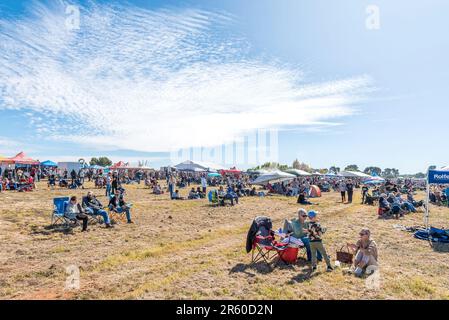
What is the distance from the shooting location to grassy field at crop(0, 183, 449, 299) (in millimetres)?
5598

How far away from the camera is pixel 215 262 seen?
24.4 feet

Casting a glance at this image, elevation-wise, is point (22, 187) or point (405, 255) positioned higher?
Result: point (22, 187)

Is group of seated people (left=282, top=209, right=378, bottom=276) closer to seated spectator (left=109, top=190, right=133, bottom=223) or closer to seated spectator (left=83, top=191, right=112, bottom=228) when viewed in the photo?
seated spectator (left=83, top=191, right=112, bottom=228)

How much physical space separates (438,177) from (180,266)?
11.4 m

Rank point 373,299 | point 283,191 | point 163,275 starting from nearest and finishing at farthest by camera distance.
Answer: point 373,299 < point 163,275 < point 283,191

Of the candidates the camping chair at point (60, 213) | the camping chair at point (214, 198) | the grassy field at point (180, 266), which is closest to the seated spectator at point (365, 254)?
the grassy field at point (180, 266)

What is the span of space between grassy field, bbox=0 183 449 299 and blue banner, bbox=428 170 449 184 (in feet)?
8.59

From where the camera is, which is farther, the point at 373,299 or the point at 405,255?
the point at 405,255

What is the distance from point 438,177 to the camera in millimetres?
11992

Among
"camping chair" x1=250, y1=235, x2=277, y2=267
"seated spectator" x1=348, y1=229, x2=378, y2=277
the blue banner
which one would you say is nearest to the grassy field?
"camping chair" x1=250, y1=235, x2=277, y2=267
